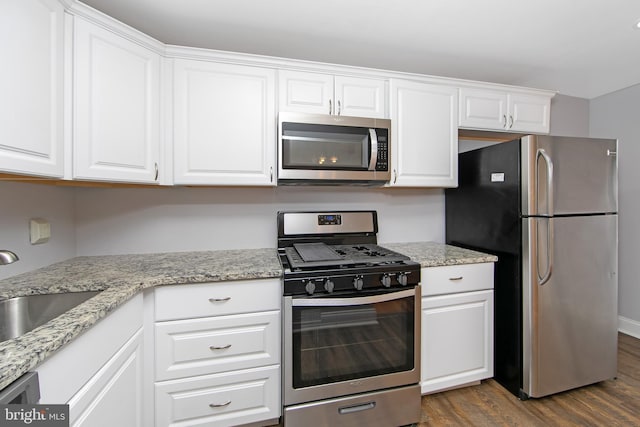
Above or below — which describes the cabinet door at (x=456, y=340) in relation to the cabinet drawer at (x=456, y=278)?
below

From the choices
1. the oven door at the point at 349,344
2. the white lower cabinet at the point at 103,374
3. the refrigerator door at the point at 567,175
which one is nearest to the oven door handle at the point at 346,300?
the oven door at the point at 349,344

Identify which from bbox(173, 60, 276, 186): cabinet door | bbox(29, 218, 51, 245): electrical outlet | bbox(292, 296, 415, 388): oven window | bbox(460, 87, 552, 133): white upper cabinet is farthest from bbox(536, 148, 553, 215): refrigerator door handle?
bbox(29, 218, 51, 245): electrical outlet

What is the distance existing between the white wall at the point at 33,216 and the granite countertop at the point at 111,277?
0.19ft

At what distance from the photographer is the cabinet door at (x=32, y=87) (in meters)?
0.97

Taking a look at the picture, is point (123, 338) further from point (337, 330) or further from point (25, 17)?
point (25, 17)

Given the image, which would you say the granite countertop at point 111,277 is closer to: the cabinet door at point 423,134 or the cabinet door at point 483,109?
the cabinet door at point 423,134

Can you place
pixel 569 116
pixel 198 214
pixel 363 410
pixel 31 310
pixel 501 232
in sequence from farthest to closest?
pixel 569 116 → pixel 198 214 → pixel 501 232 → pixel 363 410 → pixel 31 310

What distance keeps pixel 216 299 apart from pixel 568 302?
2.11 m

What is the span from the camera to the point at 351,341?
1.55 meters

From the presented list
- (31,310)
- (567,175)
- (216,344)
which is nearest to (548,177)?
(567,175)

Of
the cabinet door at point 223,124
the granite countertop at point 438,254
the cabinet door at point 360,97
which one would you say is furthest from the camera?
the cabinet door at point 360,97

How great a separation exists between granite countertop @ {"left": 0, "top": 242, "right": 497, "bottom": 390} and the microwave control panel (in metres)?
0.63

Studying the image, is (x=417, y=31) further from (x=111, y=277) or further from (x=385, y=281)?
(x=111, y=277)

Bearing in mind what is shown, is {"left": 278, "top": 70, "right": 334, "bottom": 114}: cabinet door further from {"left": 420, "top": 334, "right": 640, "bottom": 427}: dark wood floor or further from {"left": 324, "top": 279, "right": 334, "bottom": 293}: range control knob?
{"left": 420, "top": 334, "right": 640, "bottom": 427}: dark wood floor
